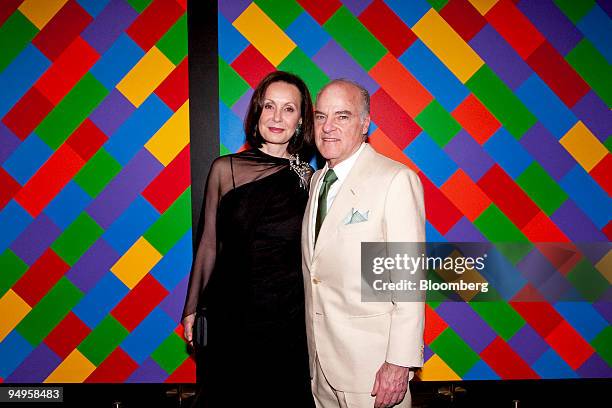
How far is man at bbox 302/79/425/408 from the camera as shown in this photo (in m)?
1.21

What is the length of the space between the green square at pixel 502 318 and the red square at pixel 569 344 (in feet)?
0.69

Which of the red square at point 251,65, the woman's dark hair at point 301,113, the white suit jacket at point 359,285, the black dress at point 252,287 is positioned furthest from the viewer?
the red square at point 251,65

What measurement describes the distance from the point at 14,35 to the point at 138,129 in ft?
2.81

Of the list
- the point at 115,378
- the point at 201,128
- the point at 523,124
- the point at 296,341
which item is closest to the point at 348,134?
the point at 296,341

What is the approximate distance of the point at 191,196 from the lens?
7.05 ft

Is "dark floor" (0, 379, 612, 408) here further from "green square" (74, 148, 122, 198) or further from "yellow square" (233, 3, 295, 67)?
"yellow square" (233, 3, 295, 67)

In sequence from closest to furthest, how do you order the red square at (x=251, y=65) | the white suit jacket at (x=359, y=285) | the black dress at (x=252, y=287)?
the white suit jacket at (x=359, y=285)
the black dress at (x=252, y=287)
the red square at (x=251, y=65)

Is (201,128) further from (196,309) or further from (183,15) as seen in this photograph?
(196,309)

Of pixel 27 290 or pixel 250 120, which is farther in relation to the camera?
pixel 27 290

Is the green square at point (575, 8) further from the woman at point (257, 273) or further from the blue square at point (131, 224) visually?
the blue square at point (131, 224)

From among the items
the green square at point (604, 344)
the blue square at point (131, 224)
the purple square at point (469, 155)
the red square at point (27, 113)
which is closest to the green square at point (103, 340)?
the blue square at point (131, 224)

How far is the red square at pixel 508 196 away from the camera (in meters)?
2.18

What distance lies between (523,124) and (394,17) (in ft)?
3.03

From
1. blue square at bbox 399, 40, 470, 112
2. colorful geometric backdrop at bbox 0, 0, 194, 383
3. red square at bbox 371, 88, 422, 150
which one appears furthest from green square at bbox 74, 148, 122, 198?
blue square at bbox 399, 40, 470, 112
